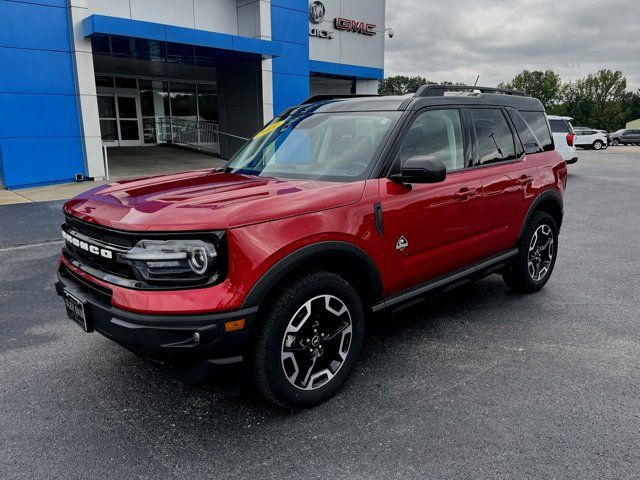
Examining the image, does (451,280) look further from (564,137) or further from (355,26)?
(355,26)

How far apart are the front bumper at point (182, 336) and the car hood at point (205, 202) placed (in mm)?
443

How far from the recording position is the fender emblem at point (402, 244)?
332 centimetres

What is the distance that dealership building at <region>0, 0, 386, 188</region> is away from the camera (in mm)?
12711

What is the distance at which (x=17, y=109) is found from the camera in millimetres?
12562

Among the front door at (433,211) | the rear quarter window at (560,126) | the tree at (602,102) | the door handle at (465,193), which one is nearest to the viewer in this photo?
the front door at (433,211)

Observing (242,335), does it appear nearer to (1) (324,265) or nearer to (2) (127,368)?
(1) (324,265)

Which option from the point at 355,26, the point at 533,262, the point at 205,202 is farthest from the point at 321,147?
the point at 355,26

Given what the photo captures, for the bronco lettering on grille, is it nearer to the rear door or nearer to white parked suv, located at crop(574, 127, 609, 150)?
the rear door

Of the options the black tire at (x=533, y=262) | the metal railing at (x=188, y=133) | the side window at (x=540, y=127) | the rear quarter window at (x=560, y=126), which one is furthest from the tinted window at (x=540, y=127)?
the metal railing at (x=188, y=133)

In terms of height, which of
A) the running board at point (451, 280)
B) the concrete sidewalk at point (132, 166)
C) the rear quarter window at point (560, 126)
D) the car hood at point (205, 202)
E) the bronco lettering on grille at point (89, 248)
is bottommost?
the concrete sidewalk at point (132, 166)

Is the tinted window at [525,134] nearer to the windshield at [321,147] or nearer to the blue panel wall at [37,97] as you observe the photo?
the windshield at [321,147]

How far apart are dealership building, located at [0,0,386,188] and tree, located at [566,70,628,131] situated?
67392mm

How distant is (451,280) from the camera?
12.7 feet

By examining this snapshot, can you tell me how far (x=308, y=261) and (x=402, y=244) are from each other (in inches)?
31.8
